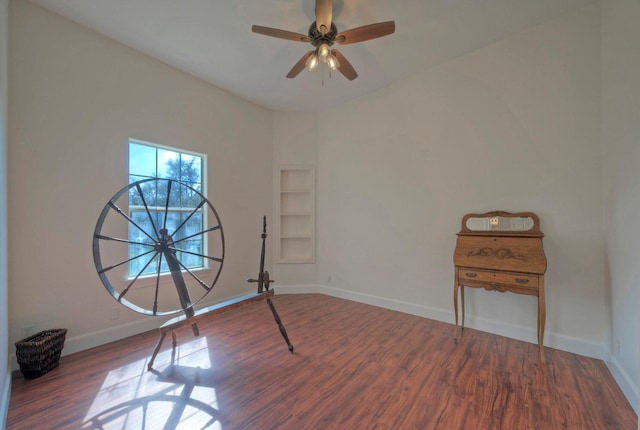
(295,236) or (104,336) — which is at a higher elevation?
(295,236)

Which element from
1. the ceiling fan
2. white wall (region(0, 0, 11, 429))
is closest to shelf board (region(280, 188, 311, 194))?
the ceiling fan

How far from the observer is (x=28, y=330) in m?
2.29

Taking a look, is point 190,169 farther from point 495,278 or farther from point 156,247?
point 495,278

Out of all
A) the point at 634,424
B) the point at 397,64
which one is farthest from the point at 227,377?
the point at 397,64

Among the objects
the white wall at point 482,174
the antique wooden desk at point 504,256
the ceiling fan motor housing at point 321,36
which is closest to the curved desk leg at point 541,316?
the antique wooden desk at point 504,256

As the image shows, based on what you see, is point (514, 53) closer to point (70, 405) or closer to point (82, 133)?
point (82, 133)

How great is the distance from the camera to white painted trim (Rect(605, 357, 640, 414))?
1.79m

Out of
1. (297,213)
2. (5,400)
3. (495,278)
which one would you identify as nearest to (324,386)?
(495,278)

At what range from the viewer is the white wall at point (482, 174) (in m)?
2.51

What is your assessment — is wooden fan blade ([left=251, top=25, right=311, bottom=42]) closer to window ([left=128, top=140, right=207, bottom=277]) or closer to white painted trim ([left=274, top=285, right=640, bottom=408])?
window ([left=128, top=140, right=207, bottom=277])

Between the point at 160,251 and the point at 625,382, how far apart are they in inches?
147

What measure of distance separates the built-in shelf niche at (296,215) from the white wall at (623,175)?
3.58 m

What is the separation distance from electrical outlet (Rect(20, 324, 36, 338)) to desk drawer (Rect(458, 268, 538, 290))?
13.4ft

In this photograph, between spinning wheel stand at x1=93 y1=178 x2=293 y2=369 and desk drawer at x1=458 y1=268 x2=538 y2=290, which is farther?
desk drawer at x1=458 y1=268 x2=538 y2=290
